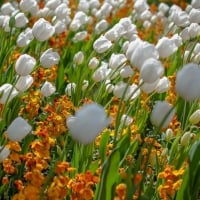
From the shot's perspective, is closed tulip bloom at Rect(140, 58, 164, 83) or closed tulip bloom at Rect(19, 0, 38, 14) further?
closed tulip bloom at Rect(19, 0, 38, 14)

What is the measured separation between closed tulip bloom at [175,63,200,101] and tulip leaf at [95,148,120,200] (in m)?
0.27

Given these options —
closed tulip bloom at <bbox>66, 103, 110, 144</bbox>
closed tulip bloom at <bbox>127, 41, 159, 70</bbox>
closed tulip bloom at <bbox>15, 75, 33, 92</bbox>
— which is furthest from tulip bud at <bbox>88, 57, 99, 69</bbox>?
closed tulip bloom at <bbox>66, 103, 110, 144</bbox>

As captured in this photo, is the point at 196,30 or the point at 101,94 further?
the point at 196,30

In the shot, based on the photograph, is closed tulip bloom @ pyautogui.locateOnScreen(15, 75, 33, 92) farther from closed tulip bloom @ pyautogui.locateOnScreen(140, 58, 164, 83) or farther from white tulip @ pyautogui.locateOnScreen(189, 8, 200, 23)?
white tulip @ pyautogui.locateOnScreen(189, 8, 200, 23)

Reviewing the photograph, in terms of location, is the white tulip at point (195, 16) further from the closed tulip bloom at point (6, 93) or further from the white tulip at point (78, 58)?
the closed tulip bloom at point (6, 93)

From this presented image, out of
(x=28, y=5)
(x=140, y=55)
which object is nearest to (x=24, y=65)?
(x=140, y=55)

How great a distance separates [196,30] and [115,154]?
5.83ft

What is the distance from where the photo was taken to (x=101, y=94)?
3.06 metres

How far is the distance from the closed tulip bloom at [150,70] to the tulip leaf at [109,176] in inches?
10.3

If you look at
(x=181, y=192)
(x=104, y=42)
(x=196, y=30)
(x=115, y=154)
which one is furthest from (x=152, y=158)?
(x=196, y=30)

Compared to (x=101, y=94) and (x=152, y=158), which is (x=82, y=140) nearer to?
(x=152, y=158)

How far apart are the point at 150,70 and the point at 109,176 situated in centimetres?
39

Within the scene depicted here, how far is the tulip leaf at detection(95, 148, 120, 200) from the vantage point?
1787 mm

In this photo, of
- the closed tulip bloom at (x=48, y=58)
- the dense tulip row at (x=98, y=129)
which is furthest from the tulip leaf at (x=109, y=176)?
the closed tulip bloom at (x=48, y=58)
